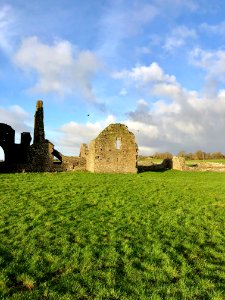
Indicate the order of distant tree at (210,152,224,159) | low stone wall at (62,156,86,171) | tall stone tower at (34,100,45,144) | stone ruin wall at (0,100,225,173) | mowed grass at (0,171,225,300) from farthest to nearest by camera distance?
distant tree at (210,152,224,159), tall stone tower at (34,100,45,144), low stone wall at (62,156,86,171), stone ruin wall at (0,100,225,173), mowed grass at (0,171,225,300)

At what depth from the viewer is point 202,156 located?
100 m

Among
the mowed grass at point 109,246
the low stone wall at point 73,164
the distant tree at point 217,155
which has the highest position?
the distant tree at point 217,155

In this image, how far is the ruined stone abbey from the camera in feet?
137

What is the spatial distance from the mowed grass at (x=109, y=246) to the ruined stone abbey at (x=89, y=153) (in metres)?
A: 19.6

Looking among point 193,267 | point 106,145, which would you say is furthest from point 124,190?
point 106,145

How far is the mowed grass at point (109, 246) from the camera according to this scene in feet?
30.5

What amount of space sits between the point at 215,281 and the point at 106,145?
33256 mm

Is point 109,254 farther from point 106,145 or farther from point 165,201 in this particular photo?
point 106,145

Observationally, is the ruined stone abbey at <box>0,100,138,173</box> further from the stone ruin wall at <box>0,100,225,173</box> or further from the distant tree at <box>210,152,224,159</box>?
the distant tree at <box>210,152,224,159</box>

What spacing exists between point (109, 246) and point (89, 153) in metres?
33.6

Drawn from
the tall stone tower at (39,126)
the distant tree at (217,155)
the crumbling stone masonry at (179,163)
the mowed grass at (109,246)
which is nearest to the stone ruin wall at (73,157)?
the tall stone tower at (39,126)

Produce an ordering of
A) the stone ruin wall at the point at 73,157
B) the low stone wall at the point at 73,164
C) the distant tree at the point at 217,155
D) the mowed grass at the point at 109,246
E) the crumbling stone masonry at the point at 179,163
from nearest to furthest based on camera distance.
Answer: the mowed grass at the point at 109,246 → the stone ruin wall at the point at 73,157 → the low stone wall at the point at 73,164 → the crumbling stone masonry at the point at 179,163 → the distant tree at the point at 217,155

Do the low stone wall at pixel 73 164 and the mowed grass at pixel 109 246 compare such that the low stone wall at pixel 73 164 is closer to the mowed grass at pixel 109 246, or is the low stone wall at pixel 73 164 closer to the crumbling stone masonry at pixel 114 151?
the crumbling stone masonry at pixel 114 151

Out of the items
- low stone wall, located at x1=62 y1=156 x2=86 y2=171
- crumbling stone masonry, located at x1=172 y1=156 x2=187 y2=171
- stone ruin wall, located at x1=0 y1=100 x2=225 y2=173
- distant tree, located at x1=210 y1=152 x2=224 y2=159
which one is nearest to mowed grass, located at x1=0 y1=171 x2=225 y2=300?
stone ruin wall, located at x1=0 y1=100 x2=225 y2=173
